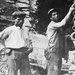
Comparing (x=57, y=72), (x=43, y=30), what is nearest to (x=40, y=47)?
(x=43, y=30)

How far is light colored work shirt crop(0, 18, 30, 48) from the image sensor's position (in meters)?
6.15

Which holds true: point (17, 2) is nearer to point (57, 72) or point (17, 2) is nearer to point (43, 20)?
point (43, 20)

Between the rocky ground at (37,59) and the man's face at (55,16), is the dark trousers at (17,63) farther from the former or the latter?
the rocky ground at (37,59)

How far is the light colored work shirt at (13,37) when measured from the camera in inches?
242

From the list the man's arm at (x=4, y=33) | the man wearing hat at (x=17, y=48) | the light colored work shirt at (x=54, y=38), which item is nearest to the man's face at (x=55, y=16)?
the light colored work shirt at (x=54, y=38)

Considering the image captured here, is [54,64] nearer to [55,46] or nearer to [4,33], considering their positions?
[55,46]

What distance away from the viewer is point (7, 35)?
629 cm

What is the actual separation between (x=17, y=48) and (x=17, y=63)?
0.31 meters

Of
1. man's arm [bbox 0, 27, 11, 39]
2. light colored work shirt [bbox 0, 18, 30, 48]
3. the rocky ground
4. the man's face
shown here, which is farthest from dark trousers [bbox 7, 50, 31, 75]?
the rocky ground

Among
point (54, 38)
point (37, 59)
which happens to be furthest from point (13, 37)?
point (37, 59)

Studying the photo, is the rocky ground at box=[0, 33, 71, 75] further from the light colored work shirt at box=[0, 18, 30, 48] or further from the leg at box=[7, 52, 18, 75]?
the light colored work shirt at box=[0, 18, 30, 48]

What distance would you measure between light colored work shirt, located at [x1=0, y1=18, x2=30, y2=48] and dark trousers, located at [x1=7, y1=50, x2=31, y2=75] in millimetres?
163

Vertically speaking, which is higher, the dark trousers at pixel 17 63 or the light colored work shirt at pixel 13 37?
the light colored work shirt at pixel 13 37

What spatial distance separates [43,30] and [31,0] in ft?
3.95
